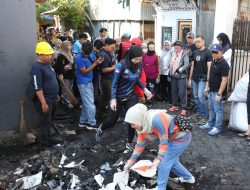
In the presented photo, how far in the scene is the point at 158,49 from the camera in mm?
14477

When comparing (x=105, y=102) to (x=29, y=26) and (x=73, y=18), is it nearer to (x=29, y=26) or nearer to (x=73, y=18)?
(x=29, y=26)

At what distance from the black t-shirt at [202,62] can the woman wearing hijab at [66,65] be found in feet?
9.48

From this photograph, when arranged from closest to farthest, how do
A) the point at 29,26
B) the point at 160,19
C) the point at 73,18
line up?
the point at 29,26 → the point at 160,19 → the point at 73,18

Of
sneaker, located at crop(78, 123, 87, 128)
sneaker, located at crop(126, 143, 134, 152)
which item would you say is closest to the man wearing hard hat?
sneaker, located at crop(78, 123, 87, 128)

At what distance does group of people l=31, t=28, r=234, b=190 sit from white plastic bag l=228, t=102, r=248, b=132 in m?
0.39

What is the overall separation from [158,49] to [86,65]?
8.47 m

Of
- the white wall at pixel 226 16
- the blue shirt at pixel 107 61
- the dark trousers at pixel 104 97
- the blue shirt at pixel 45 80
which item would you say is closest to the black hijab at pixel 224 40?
the white wall at pixel 226 16

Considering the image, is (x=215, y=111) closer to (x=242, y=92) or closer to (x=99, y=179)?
(x=242, y=92)

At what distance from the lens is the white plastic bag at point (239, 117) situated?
6477mm

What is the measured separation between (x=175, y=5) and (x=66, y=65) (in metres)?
7.55

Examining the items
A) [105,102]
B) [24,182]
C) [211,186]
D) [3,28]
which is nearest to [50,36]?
[105,102]

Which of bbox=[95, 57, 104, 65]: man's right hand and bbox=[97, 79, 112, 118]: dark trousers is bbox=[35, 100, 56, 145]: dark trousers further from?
bbox=[97, 79, 112, 118]: dark trousers

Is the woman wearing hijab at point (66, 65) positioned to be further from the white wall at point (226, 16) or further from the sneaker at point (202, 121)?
the white wall at point (226, 16)

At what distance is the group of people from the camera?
3885mm
